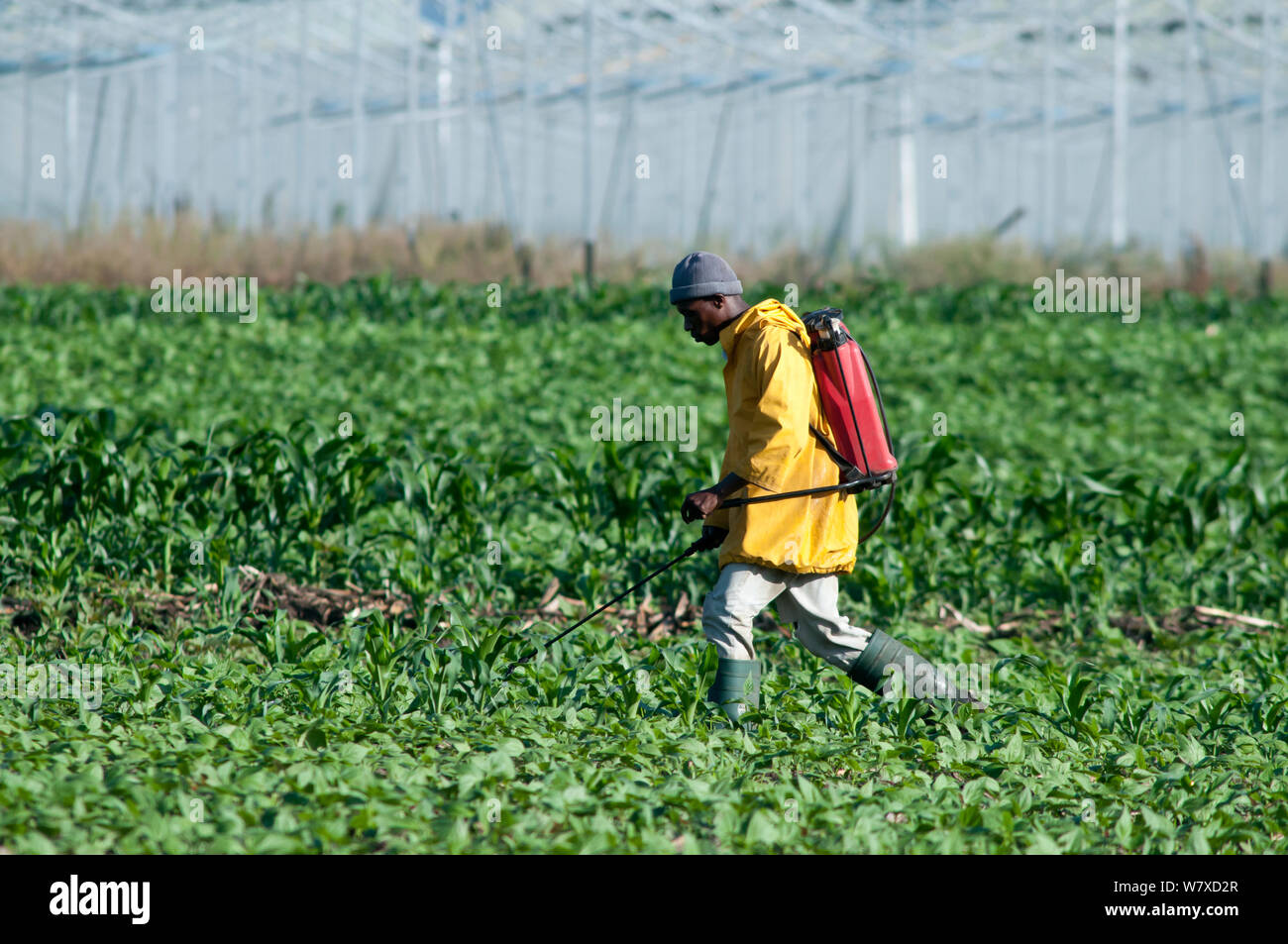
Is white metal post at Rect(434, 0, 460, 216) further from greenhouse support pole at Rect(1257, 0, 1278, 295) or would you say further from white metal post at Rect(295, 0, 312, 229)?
greenhouse support pole at Rect(1257, 0, 1278, 295)

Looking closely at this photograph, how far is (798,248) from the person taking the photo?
20031 millimetres

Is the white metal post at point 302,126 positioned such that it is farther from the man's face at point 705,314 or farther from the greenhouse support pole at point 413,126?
the man's face at point 705,314

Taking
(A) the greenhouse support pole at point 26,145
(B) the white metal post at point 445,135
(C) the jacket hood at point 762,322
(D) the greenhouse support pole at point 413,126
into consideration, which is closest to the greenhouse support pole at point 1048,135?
(B) the white metal post at point 445,135

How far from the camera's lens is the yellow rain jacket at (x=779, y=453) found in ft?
14.1

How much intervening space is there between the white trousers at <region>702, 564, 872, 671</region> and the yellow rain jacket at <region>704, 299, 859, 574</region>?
2.5 inches

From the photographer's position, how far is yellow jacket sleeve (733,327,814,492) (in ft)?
14.0

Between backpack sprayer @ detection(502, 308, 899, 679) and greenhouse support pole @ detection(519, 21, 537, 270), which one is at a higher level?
greenhouse support pole @ detection(519, 21, 537, 270)

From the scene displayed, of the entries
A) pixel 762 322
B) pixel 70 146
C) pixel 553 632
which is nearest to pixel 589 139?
pixel 70 146

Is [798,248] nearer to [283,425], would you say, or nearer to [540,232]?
[540,232]

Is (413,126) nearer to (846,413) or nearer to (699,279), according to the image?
(699,279)

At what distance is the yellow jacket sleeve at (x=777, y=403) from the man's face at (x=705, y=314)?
6.9 inches

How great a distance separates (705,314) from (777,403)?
419 millimetres

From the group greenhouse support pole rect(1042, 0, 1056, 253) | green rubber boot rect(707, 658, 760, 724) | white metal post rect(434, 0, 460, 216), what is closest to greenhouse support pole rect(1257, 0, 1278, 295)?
greenhouse support pole rect(1042, 0, 1056, 253)
